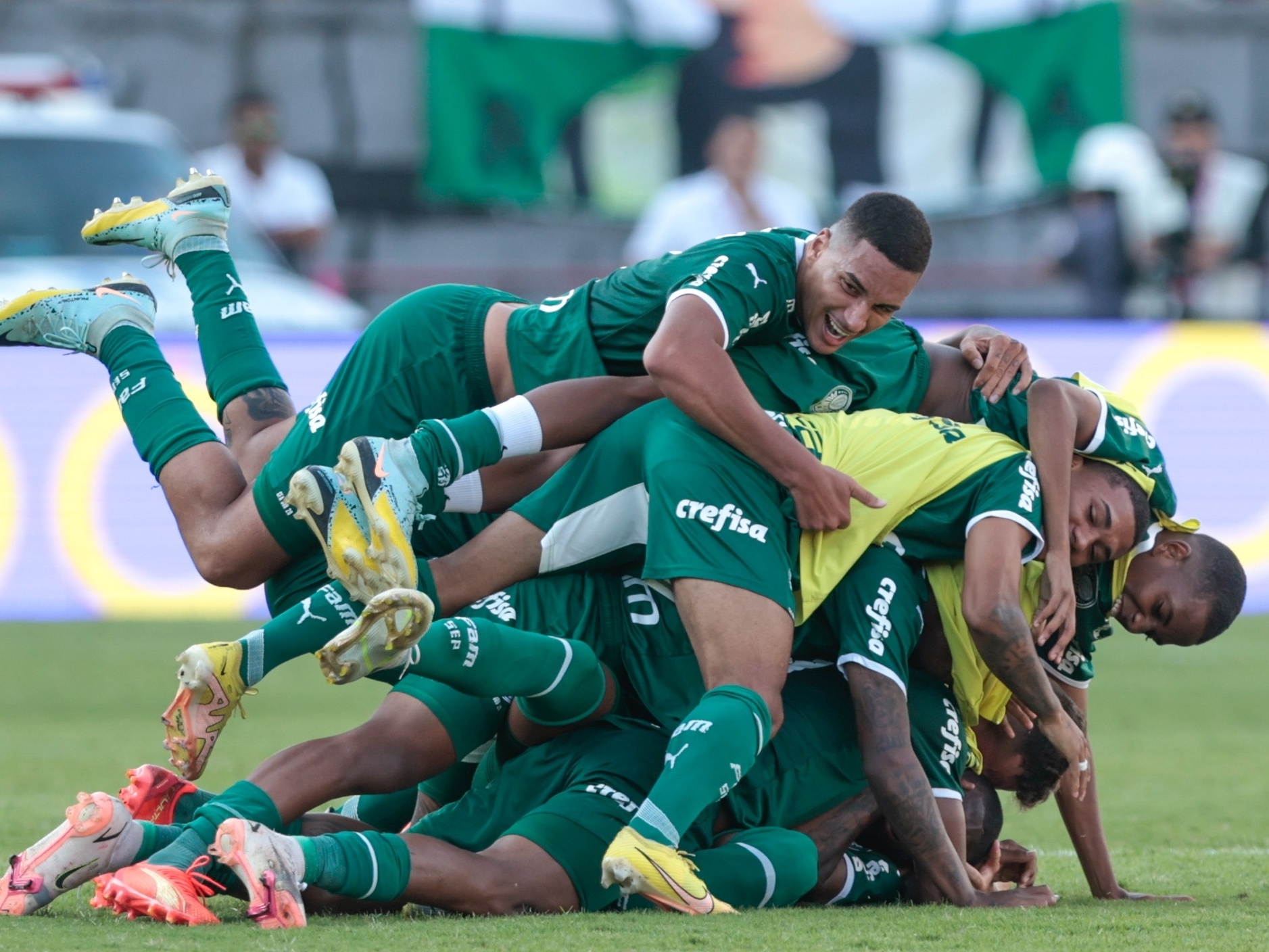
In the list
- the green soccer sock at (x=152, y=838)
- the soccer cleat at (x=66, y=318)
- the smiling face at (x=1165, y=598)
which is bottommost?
the green soccer sock at (x=152, y=838)

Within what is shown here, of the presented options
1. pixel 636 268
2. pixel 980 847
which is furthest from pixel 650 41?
pixel 980 847

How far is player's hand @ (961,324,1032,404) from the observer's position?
511cm

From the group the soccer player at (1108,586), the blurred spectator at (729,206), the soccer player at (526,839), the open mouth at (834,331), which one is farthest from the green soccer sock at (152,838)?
the blurred spectator at (729,206)

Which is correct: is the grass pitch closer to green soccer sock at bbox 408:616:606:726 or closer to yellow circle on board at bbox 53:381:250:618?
yellow circle on board at bbox 53:381:250:618

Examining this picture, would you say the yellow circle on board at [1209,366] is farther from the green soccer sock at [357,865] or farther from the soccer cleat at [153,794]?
the green soccer sock at [357,865]

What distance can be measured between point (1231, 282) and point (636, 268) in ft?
31.2

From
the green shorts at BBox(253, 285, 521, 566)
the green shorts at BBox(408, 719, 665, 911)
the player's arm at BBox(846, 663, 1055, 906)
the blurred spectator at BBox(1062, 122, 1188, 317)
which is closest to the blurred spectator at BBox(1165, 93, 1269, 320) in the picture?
the blurred spectator at BBox(1062, 122, 1188, 317)

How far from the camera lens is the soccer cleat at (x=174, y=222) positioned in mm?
5555

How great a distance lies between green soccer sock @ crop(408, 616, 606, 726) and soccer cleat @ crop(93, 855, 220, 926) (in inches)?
25.9

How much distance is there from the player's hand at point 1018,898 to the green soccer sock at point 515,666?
100 cm

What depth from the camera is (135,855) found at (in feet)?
13.2

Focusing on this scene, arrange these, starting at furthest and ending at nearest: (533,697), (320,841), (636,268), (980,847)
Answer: (636,268) → (980,847) → (533,697) → (320,841)

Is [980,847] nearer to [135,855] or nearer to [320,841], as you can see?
[320,841]

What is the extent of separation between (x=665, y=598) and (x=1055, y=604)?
0.95 metres
